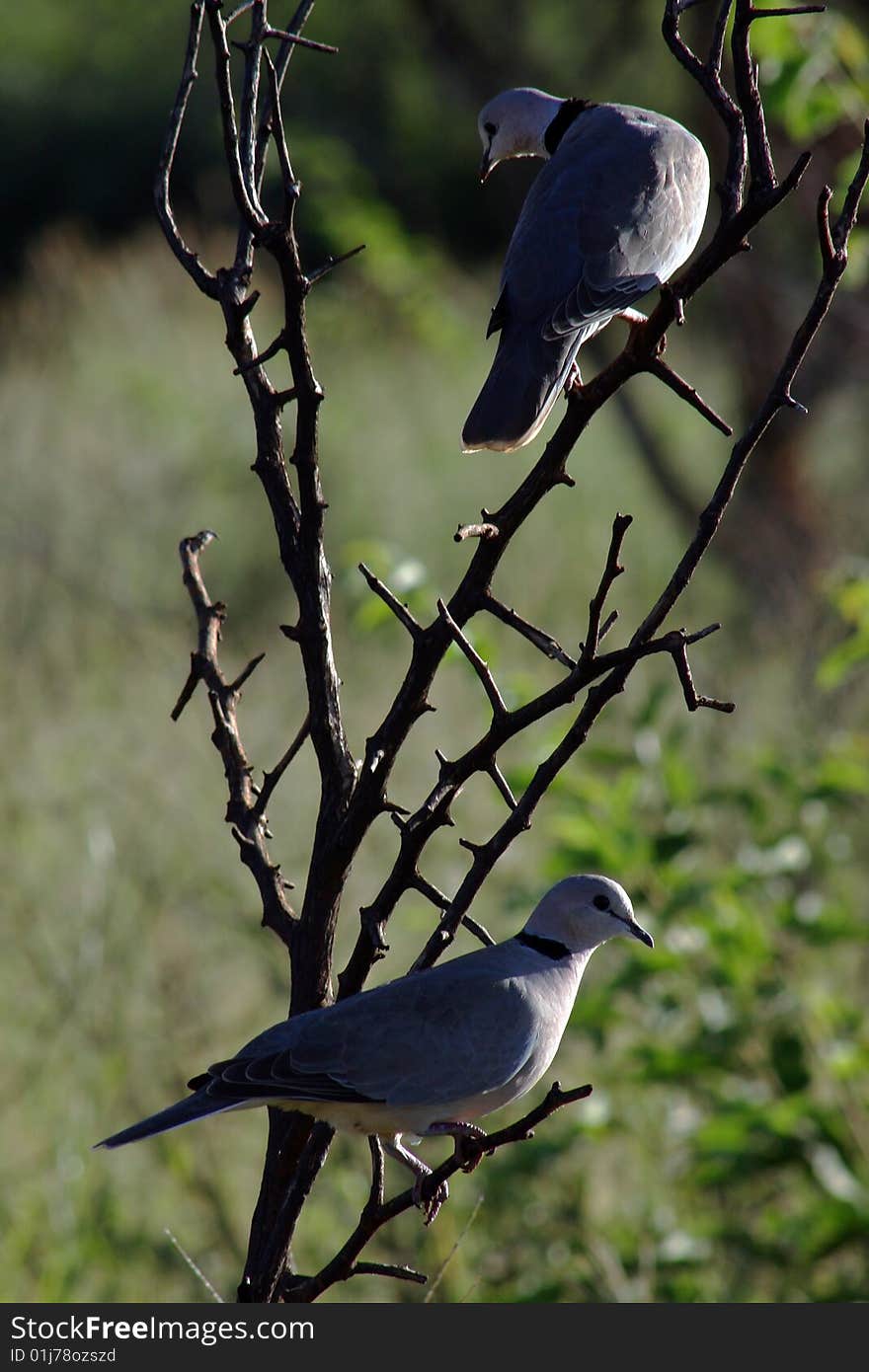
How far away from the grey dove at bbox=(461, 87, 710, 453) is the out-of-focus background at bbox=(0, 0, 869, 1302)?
1.71ft

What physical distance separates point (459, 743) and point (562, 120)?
3307mm

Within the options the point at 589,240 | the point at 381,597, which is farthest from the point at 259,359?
the point at 589,240

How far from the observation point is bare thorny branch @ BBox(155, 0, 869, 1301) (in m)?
1.30

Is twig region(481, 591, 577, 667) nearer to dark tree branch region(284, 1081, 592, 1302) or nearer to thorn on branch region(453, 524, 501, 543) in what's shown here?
thorn on branch region(453, 524, 501, 543)

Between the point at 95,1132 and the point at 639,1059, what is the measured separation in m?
1.44

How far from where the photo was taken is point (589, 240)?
7.68 feet

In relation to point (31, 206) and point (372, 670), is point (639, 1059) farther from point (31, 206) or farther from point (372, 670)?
point (31, 206)

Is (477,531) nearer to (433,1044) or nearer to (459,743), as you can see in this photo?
(433,1044)

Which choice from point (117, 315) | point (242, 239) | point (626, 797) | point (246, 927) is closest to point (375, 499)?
point (117, 315)

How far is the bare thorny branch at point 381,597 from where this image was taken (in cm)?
130

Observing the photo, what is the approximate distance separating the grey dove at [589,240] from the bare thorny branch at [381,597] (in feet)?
1.70

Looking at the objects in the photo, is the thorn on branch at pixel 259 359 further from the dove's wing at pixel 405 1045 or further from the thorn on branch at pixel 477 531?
the dove's wing at pixel 405 1045

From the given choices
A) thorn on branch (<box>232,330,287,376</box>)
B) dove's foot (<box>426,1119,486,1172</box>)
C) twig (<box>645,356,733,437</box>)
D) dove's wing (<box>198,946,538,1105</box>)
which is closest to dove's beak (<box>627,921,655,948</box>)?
dove's wing (<box>198,946,538,1105</box>)

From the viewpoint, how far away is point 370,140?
16.1 m
